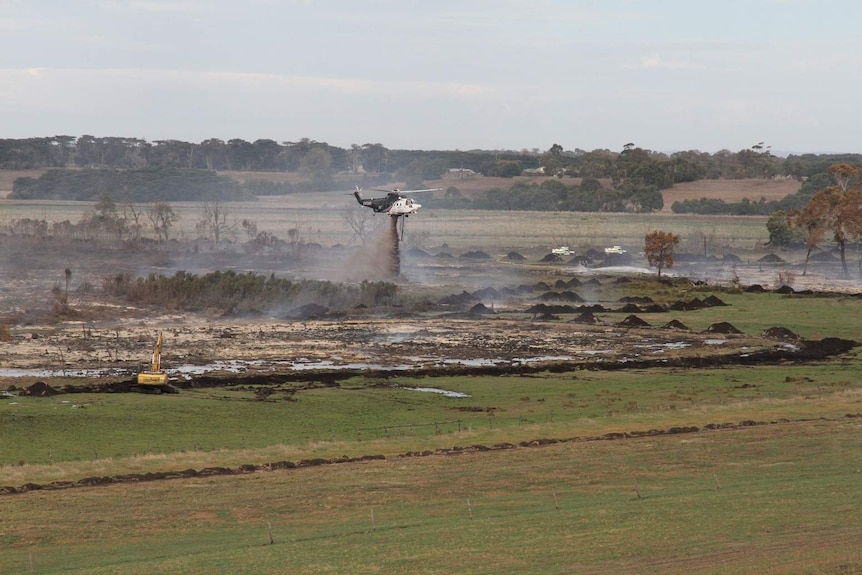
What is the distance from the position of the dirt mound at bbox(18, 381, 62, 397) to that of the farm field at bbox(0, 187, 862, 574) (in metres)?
0.26

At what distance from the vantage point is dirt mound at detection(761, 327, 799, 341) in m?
75.9

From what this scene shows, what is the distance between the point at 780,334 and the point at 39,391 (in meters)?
43.6

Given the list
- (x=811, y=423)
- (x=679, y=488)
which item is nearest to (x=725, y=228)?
(x=811, y=423)

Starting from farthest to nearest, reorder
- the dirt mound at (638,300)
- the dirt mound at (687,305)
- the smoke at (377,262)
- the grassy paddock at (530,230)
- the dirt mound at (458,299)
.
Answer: the grassy paddock at (530,230) → the smoke at (377,262) → the dirt mound at (638,300) → the dirt mound at (458,299) → the dirt mound at (687,305)

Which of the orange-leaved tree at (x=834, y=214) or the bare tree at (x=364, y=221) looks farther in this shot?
the bare tree at (x=364, y=221)

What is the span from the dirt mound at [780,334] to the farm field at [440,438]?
0.66 ft

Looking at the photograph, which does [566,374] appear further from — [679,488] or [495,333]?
[679,488]

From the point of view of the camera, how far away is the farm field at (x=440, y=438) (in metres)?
30.0

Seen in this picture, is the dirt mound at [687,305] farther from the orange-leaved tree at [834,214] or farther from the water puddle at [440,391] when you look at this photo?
the water puddle at [440,391]

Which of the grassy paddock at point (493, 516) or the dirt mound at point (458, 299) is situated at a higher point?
the grassy paddock at point (493, 516)

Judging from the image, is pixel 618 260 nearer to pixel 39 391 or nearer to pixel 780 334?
pixel 780 334

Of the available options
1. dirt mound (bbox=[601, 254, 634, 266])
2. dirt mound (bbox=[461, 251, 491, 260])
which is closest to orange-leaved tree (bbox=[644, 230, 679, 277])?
dirt mound (bbox=[601, 254, 634, 266])

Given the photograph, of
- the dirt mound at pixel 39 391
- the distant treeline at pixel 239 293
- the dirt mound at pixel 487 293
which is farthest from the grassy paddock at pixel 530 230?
the dirt mound at pixel 39 391

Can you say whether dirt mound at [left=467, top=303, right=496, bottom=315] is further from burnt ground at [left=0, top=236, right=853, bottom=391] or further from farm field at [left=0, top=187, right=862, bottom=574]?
farm field at [left=0, top=187, right=862, bottom=574]
